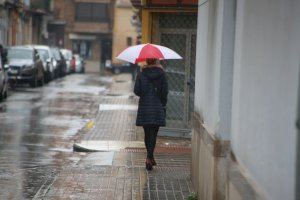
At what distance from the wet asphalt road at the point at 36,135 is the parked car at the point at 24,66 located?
11.6 ft

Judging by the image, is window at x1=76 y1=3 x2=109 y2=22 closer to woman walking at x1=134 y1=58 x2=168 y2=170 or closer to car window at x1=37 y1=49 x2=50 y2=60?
car window at x1=37 y1=49 x2=50 y2=60

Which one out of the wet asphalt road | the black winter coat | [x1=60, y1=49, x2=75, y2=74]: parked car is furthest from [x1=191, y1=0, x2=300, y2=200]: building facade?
[x1=60, y1=49, x2=75, y2=74]: parked car

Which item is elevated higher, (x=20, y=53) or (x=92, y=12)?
(x=92, y=12)

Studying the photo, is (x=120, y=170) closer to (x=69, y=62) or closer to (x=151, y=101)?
(x=151, y=101)

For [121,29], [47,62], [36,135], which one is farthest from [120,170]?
[121,29]

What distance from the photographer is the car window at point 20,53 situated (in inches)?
1329

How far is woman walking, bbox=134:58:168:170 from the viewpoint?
35.8ft

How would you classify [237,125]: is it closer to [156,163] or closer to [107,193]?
[107,193]

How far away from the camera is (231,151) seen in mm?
6344

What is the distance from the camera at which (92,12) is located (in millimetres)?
74875

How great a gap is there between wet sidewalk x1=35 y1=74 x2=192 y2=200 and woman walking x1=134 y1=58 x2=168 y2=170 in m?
0.51

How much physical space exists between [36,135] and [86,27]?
59.0m

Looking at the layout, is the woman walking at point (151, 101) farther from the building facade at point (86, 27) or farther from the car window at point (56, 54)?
the building facade at point (86, 27)

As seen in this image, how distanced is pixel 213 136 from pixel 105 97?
20.7 meters
